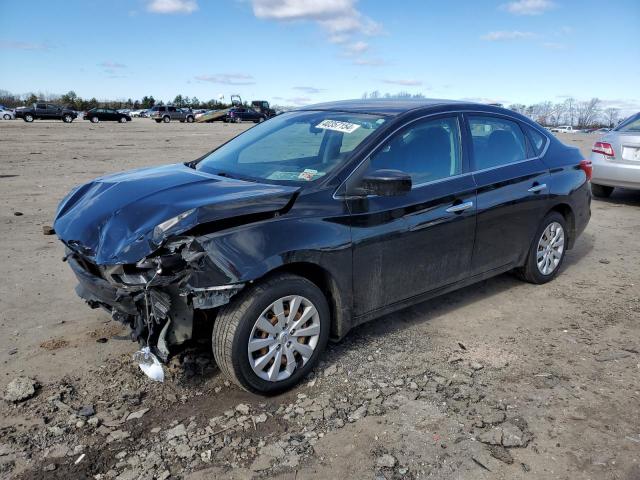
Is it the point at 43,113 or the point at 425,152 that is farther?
the point at 43,113

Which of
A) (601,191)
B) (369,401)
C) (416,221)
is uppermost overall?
(416,221)

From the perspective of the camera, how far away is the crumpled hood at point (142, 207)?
307cm

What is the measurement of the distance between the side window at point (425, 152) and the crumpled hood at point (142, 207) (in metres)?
0.84

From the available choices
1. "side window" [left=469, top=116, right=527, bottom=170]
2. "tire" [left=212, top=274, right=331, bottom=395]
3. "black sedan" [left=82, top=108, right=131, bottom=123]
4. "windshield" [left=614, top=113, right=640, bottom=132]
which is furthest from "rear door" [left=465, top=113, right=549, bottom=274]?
"black sedan" [left=82, top=108, right=131, bottom=123]

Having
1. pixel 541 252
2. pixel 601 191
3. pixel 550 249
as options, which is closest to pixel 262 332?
pixel 541 252

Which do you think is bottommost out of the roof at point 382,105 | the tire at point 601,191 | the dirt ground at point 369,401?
the dirt ground at point 369,401

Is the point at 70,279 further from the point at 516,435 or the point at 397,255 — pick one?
the point at 516,435

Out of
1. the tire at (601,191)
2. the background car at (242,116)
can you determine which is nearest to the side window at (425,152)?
the tire at (601,191)

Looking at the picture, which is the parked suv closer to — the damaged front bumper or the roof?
the roof

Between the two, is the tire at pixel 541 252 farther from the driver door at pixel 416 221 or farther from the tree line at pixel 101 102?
the tree line at pixel 101 102

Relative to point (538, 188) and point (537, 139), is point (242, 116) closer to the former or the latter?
point (537, 139)

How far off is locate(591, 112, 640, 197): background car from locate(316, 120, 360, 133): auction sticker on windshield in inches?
265

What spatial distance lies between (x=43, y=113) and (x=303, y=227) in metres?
48.8

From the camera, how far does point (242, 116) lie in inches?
2071
